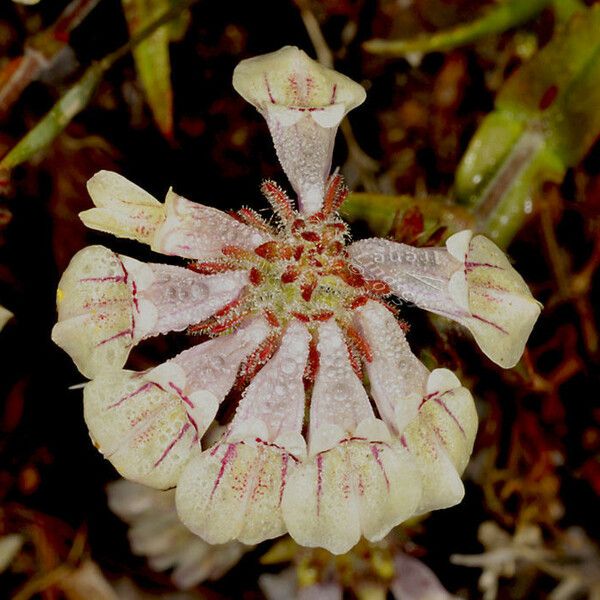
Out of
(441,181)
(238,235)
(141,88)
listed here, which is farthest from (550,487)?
(141,88)

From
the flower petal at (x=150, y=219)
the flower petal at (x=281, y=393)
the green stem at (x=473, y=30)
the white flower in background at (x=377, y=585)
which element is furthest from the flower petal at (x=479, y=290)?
the white flower in background at (x=377, y=585)

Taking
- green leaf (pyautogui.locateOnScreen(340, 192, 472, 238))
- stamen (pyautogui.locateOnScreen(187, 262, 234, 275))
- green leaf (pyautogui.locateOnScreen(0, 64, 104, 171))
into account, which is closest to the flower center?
stamen (pyautogui.locateOnScreen(187, 262, 234, 275))

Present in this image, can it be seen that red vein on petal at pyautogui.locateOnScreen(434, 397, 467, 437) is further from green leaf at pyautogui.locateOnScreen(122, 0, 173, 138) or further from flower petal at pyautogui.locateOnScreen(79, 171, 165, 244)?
green leaf at pyautogui.locateOnScreen(122, 0, 173, 138)

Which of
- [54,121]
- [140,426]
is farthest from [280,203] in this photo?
[54,121]

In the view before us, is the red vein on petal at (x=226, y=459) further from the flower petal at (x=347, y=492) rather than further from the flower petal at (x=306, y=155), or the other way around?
the flower petal at (x=306, y=155)

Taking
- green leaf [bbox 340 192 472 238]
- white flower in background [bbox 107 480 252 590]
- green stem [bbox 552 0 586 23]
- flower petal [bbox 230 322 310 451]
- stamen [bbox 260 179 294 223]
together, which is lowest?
white flower in background [bbox 107 480 252 590]
